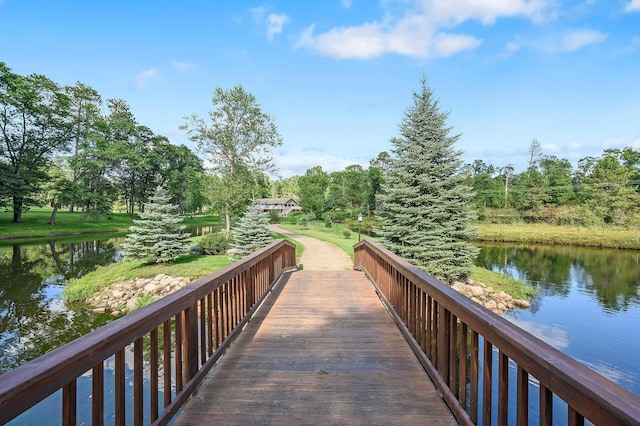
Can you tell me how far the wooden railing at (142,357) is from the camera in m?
1.08

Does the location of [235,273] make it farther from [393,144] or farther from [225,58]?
[225,58]

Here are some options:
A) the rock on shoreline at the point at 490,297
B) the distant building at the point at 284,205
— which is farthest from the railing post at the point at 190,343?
the distant building at the point at 284,205

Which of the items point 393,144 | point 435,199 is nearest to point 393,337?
point 435,199

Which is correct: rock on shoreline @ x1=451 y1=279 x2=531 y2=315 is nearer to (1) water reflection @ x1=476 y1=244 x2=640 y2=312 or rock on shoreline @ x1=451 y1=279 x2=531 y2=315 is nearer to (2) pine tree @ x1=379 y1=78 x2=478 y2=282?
(2) pine tree @ x1=379 y1=78 x2=478 y2=282

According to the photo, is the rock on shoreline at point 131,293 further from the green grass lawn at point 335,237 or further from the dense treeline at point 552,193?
the dense treeline at point 552,193

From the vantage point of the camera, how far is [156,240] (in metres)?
12.0

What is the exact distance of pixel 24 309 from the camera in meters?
8.73

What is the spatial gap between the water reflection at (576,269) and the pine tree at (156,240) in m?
14.1

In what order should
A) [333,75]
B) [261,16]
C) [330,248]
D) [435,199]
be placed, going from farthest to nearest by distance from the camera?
[330,248], [333,75], [435,199], [261,16]

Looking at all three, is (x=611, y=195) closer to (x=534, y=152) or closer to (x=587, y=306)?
(x=534, y=152)

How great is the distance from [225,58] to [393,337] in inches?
528

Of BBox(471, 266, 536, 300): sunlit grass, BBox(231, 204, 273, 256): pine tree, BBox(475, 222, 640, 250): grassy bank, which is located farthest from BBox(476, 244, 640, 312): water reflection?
BBox(231, 204, 273, 256): pine tree

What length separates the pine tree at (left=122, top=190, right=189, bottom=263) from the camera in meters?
11.8

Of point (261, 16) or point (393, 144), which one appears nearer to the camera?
point (261, 16)
